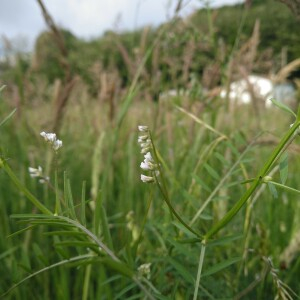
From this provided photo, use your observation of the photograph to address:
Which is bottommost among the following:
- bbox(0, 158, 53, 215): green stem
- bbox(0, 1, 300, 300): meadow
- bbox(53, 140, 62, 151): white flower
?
bbox(0, 1, 300, 300): meadow

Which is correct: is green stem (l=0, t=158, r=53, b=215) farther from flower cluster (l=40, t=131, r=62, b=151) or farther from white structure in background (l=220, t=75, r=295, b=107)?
white structure in background (l=220, t=75, r=295, b=107)

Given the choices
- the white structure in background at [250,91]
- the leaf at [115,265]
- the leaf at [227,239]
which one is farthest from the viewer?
the white structure in background at [250,91]

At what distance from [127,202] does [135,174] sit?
0.17 metres

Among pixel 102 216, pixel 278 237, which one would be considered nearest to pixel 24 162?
pixel 278 237

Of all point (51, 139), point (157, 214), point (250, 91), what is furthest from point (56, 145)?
point (250, 91)

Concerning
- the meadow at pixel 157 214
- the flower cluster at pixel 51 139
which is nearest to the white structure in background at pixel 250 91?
the meadow at pixel 157 214

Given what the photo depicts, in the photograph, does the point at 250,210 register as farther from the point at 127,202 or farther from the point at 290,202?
the point at 290,202

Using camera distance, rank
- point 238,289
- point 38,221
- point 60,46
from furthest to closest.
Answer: point 60,46 → point 238,289 → point 38,221

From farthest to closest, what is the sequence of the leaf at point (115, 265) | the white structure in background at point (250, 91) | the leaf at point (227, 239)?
the white structure in background at point (250, 91) → the leaf at point (227, 239) → the leaf at point (115, 265)

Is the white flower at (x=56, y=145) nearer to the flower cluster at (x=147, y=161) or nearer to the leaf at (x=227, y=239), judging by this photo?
the flower cluster at (x=147, y=161)

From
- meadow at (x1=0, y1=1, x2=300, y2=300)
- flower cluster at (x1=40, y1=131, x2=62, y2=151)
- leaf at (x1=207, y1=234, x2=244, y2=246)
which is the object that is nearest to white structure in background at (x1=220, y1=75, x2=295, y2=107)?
meadow at (x1=0, y1=1, x2=300, y2=300)

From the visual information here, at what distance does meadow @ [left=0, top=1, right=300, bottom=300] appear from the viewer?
0.34 m

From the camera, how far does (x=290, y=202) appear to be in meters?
1.09

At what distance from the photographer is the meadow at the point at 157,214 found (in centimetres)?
34
